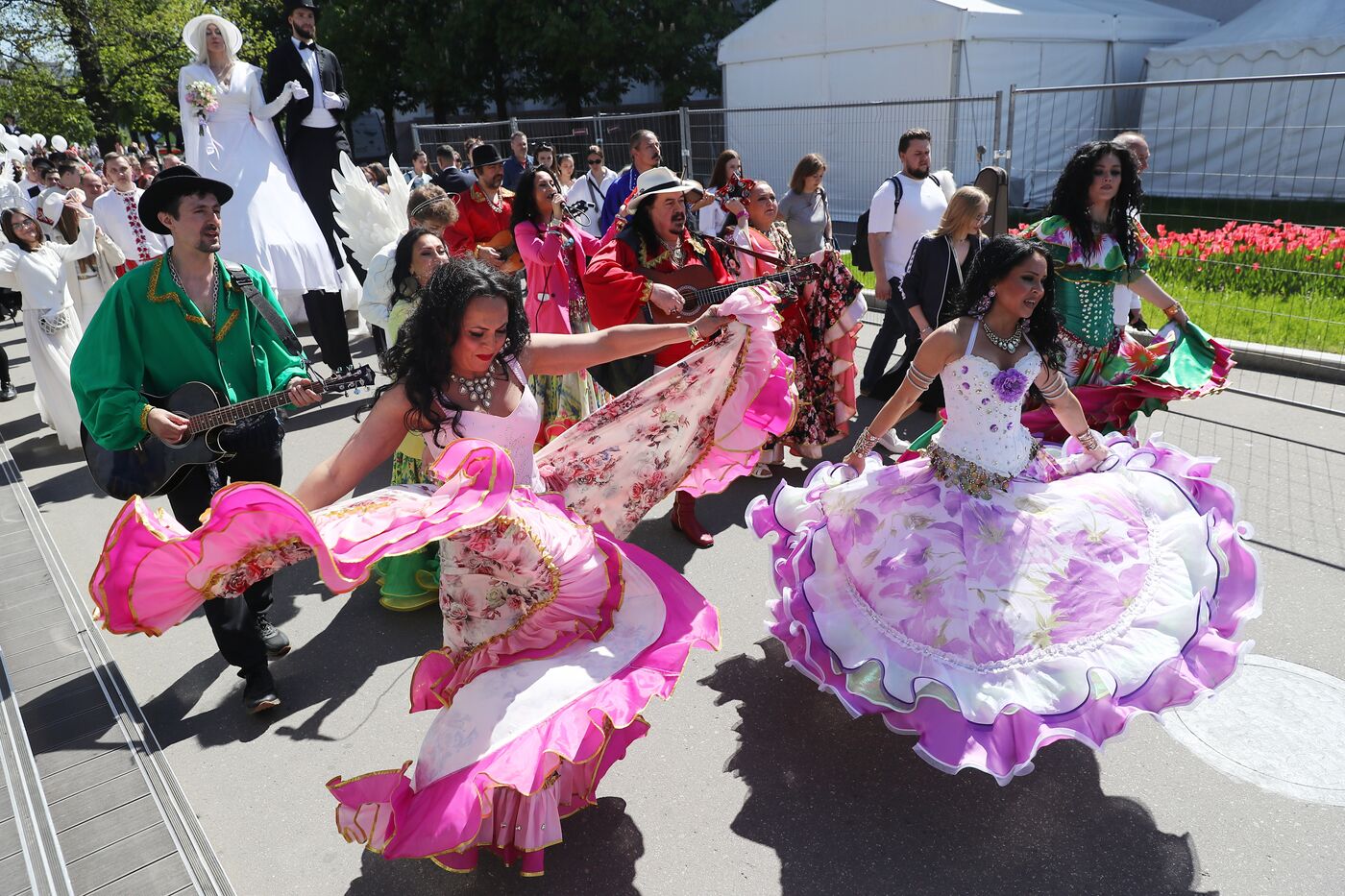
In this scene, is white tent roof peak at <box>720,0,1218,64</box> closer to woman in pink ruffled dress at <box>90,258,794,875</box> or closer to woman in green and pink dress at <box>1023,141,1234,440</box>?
woman in green and pink dress at <box>1023,141,1234,440</box>

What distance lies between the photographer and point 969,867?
2873 millimetres

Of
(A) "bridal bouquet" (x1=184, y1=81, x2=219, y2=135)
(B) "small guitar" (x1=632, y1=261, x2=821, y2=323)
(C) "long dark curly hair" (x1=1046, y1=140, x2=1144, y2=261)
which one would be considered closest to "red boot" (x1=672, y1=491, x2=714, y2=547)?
(B) "small guitar" (x1=632, y1=261, x2=821, y2=323)

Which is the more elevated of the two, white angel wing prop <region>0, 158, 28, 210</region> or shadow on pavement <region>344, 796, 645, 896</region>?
white angel wing prop <region>0, 158, 28, 210</region>

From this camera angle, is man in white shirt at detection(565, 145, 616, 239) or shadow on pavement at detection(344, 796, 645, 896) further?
man in white shirt at detection(565, 145, 616, 239)

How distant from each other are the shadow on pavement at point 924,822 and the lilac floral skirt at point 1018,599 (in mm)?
324

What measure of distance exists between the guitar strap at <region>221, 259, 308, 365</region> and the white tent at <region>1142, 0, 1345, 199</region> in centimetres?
1110

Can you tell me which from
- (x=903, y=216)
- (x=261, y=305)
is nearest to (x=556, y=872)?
(x=261, y=305)

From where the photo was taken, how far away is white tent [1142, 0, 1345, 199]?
11891 millimetres

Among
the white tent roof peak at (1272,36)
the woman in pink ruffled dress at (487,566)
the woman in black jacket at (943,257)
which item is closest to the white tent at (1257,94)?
the white tent roof peak at (1272,36)

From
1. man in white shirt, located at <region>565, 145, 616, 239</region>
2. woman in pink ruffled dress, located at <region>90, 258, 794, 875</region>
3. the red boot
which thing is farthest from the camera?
man in white shirt, located at <region>565, 145, 616, 239</region>

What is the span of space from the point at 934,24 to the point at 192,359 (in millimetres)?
13037

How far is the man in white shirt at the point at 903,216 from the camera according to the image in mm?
6590

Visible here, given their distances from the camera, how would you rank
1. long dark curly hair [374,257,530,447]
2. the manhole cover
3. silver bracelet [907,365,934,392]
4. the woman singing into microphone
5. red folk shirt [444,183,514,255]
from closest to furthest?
1. long dark curly hair [374,257,530,447]
2. the manhole cover
3. silver bracelet [907,365,934,392]
4. the woman singing into microphone
5. red folk shirt [444,183,514,255]

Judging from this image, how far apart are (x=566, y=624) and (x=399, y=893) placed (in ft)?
3.34
